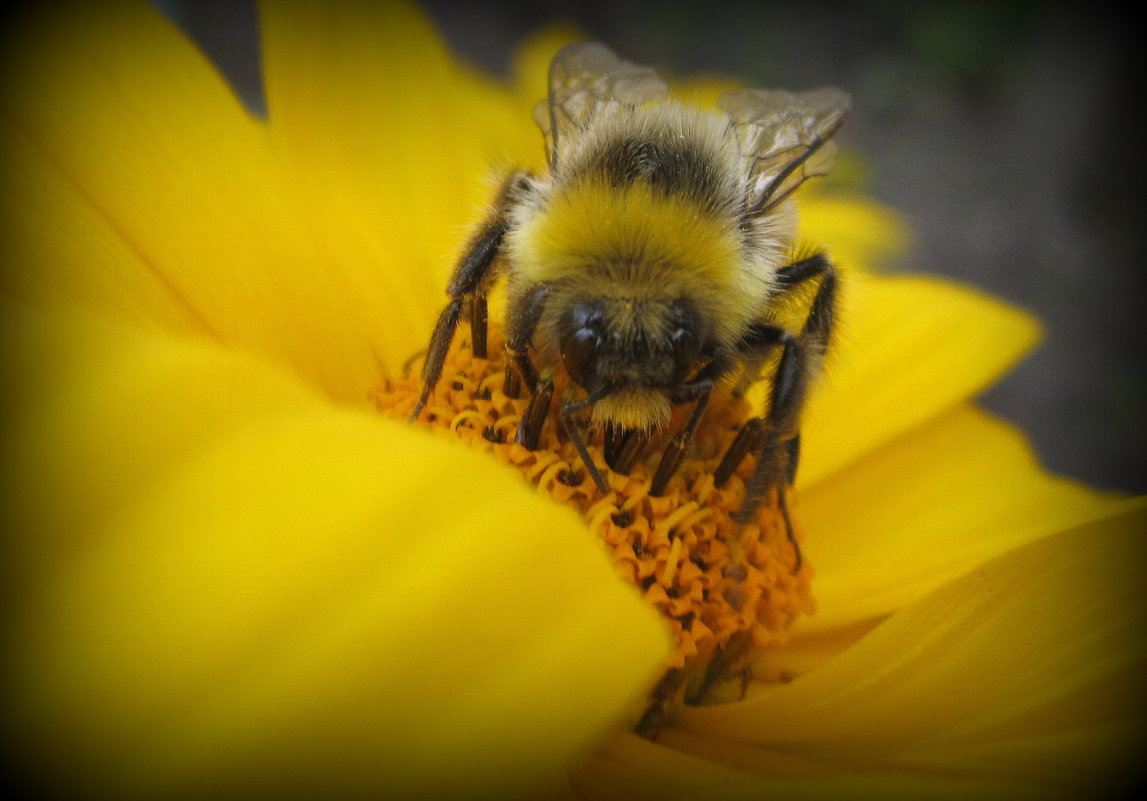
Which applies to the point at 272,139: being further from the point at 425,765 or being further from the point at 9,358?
the point at 425,765

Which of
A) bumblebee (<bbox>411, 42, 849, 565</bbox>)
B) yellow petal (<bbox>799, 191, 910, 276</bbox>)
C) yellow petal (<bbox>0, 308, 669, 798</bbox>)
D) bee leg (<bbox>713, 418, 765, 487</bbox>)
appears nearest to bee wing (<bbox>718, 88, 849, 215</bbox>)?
bumblebee (<bbox>411, 42, 849, 565</bbox>)

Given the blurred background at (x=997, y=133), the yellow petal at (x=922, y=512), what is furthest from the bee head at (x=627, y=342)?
the blurred background at (x=997, y=133)

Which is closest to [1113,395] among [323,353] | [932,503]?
[932,503]

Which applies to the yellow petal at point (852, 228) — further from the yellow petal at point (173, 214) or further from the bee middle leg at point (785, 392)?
the yellow petal at point (173, 214)

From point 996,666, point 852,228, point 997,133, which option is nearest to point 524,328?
point 996,666

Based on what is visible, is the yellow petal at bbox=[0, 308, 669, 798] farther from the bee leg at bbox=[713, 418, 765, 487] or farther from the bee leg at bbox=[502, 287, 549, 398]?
the bee leg at bbox=[713, 418, 765, 487]

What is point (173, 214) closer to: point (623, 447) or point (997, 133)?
point (623, 447)
